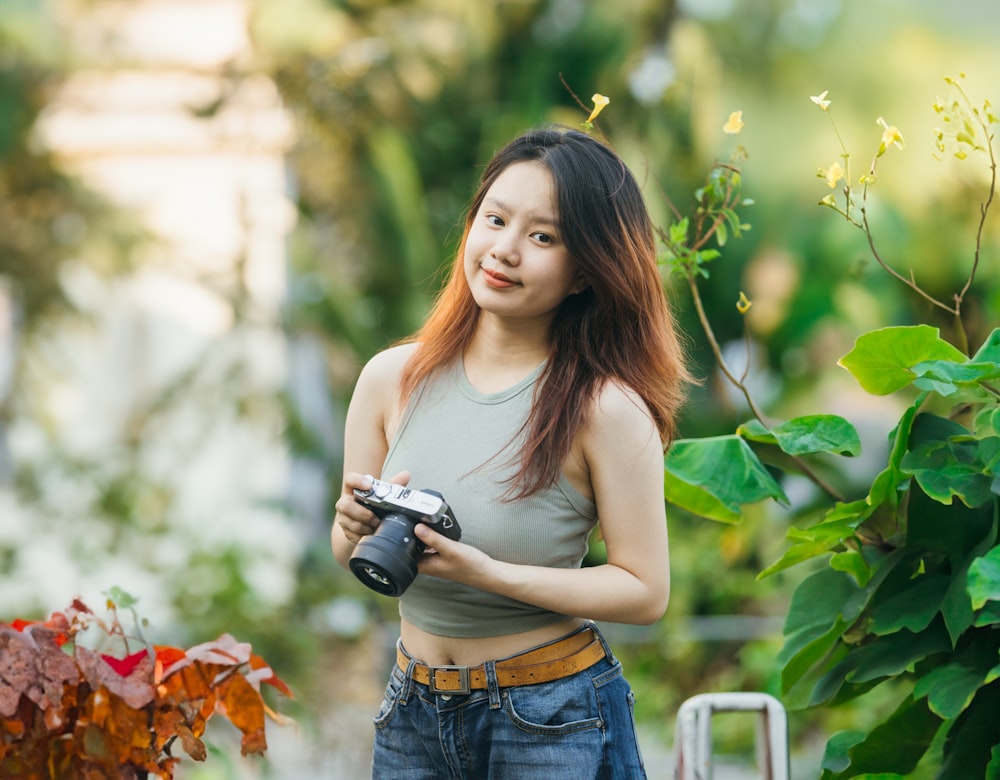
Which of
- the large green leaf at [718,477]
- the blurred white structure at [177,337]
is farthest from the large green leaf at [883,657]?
the blurred white structure at [177,337]

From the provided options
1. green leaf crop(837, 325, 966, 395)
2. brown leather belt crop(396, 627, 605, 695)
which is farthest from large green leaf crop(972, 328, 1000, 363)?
brown leather belt crop(396, 627, 605, 695)

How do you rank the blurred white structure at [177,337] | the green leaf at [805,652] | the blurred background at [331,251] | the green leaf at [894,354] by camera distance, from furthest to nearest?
the blurred white structure at [177,337] → the blurred background at [331,251] → the green leaf at [805,652] → the green leaf at [894,354]

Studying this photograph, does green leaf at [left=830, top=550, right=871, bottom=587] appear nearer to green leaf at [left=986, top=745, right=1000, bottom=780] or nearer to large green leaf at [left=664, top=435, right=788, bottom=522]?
large green leaf at [left=664, top=435, right=788, bottom=522]

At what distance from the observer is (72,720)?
66.2 inches

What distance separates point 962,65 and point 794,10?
1044 mm

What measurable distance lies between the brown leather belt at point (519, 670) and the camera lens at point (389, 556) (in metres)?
0.18

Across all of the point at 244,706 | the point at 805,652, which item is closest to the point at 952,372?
the point at 805,652

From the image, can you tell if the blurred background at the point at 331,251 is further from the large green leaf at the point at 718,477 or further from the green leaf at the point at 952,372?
the green leaf at the point at 952,372

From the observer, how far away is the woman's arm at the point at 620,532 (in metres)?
1.62

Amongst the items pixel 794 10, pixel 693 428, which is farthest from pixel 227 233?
pixel 794 10

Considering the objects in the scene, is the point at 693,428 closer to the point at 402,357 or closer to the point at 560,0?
the point at 560,0

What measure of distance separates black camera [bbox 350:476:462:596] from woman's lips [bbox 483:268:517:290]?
31 cm

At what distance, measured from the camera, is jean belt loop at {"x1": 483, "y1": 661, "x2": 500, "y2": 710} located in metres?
1.66

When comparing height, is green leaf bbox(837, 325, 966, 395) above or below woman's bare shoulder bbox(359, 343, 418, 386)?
below
